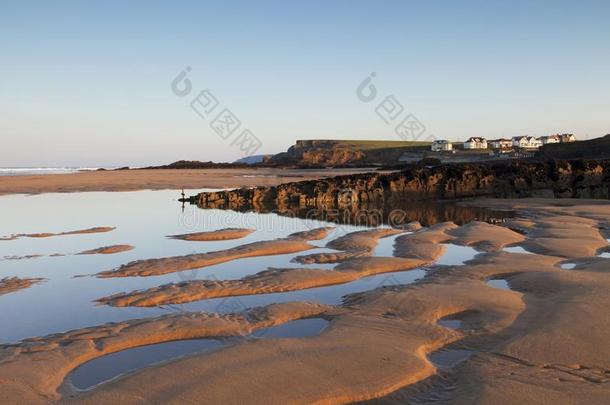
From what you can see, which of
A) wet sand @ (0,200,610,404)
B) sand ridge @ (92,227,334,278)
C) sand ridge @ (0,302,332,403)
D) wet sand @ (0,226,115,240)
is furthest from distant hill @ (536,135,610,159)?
sand ridge @ (0,302,332,403)

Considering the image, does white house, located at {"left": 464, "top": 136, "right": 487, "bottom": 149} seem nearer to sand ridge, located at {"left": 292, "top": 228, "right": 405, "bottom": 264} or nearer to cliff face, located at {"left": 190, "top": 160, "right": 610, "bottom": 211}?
cliff face, located at {"left": 190, "top": 160, "right": 610, "bottom": 211}

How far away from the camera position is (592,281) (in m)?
8.89

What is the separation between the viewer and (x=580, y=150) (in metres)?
59.2

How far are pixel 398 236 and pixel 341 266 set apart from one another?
15.6 ft

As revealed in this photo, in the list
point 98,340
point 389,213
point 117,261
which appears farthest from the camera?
point 389,213

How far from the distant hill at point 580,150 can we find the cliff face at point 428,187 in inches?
1022

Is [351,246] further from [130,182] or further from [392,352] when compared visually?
[130,182]

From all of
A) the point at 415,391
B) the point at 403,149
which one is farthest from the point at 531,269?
the point at 403,149

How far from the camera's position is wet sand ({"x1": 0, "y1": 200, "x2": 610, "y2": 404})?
5004mm

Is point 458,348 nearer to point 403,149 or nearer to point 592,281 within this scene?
point 592,281

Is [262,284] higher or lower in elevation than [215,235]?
lower

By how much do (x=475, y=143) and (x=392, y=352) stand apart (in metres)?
133

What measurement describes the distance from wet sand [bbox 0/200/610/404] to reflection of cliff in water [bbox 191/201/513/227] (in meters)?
9.55

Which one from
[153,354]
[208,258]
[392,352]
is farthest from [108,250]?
[392,352]
